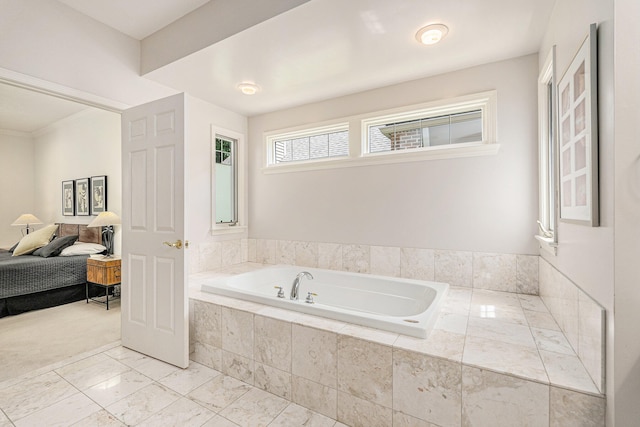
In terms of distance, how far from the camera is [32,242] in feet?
14.6

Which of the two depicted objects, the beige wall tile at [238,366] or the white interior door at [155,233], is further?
the white interior door at [155,233]

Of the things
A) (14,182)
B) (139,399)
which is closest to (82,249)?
(14,182)

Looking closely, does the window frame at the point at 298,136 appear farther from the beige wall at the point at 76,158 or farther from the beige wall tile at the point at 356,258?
the beige wall at the point at 76,158

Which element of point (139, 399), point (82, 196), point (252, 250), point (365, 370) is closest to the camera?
point (365, 370)

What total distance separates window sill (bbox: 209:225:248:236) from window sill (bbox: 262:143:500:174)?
0.90 metres

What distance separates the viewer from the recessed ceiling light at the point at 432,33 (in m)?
2.05

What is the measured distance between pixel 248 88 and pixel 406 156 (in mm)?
1704

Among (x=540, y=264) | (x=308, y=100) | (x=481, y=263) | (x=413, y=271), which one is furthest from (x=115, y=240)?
(x=540, y=264)

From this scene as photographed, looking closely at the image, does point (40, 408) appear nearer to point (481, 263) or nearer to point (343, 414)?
point (343, 414)

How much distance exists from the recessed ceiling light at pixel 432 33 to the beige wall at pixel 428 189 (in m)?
0.67

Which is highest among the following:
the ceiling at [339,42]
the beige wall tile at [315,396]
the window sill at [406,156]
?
the ceiling at [339,42]

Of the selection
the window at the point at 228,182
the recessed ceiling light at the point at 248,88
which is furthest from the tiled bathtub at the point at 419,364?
the recessed ceiling light at the point at 248,88

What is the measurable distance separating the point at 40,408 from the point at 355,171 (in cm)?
296

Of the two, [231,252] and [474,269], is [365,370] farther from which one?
[231,252]
